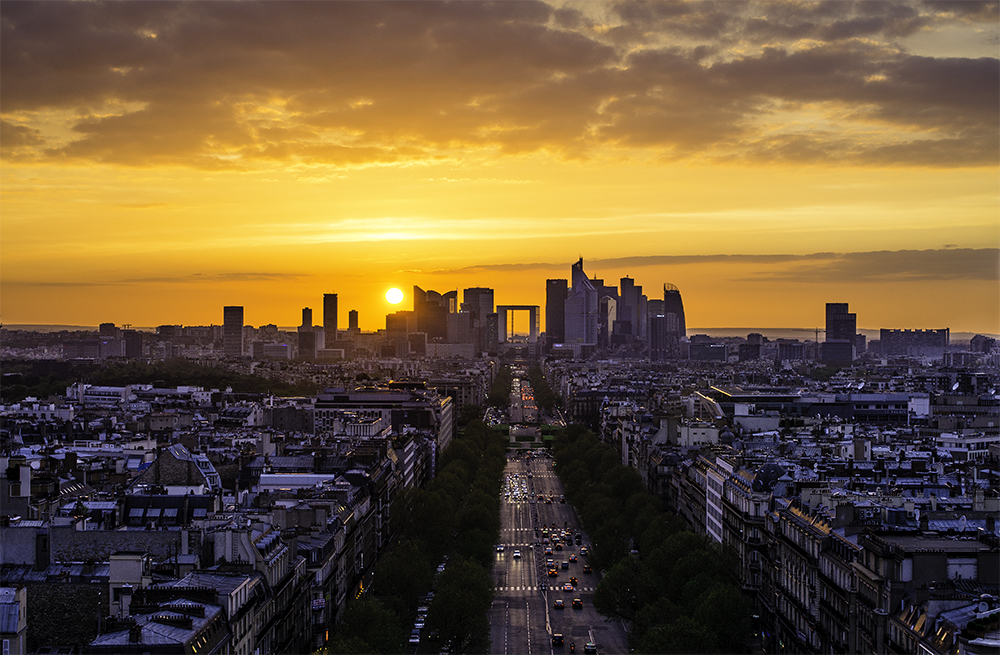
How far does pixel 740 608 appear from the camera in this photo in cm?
7000

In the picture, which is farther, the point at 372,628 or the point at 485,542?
the point at 485,542

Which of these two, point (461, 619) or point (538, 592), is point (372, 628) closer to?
point (461, 619)

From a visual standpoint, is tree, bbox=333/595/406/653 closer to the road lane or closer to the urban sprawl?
the urban sprawl

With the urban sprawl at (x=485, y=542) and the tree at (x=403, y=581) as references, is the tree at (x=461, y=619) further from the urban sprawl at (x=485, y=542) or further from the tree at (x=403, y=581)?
the tree at (x=403, y=581)

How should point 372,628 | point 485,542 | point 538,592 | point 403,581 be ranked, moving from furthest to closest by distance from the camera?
1. point 485,542
2. point 538,592
3. point 403,581
4. point 372,628

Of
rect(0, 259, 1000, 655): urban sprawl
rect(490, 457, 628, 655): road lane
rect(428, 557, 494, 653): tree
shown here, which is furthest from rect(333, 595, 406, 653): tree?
rect(490, 457, 628, 655): road lane

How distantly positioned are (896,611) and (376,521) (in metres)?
51.4

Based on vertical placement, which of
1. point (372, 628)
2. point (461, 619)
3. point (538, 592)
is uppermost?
point (372, 628)

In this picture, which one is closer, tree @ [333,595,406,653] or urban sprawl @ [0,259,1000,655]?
urban sprawl @ [0,259,1000,655]

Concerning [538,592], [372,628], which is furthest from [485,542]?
[372,628]

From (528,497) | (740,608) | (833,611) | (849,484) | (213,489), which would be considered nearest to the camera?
(833,611)

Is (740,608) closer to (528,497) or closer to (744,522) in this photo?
(744,522)

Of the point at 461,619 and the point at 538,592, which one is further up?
the point at 461,619

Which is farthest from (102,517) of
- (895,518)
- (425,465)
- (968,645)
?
(425,465)
